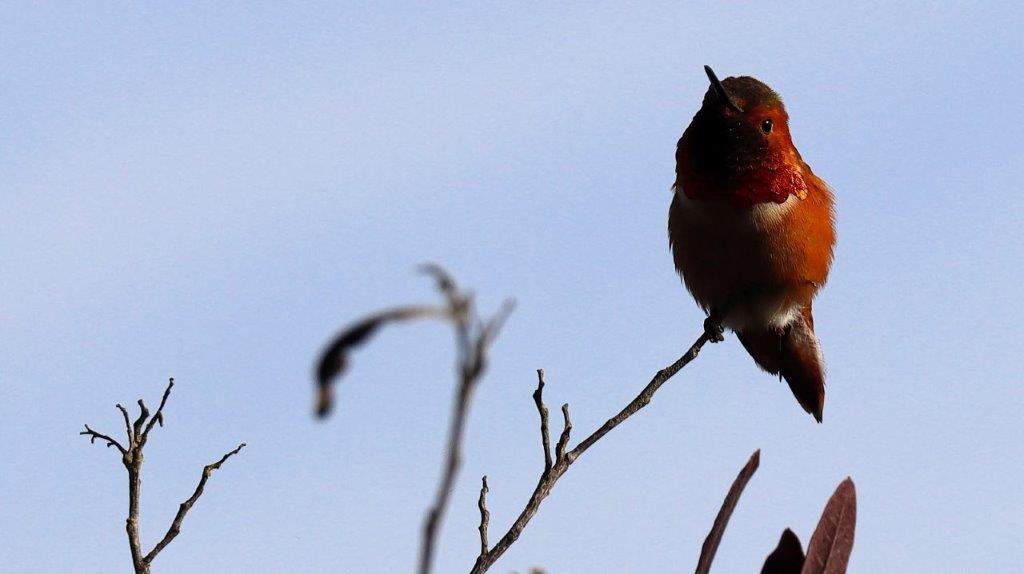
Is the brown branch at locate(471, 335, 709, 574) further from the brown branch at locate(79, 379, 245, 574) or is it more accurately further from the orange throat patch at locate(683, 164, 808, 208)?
the orange throat patch at locate(683, 164, 808, 208)

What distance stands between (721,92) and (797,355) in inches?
65.5

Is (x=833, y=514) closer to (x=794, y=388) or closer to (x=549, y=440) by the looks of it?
(x=549, y=440)


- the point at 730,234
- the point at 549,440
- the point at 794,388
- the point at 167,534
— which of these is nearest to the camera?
the point at 167,534

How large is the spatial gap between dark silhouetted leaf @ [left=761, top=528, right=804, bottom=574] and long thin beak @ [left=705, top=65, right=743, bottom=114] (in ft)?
12.2

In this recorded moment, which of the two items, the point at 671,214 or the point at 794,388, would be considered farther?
the point at 794,388

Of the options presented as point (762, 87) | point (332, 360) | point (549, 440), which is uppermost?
point (762, 87)

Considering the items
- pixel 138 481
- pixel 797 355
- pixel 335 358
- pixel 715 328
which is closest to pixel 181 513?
pixel 138 481

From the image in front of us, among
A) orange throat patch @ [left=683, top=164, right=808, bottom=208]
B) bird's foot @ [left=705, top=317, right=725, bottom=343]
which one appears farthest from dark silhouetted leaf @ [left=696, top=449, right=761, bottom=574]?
orange throat patch @ [left=683, top=164, right=808, bottom=208]

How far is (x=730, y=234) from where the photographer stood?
5.62m

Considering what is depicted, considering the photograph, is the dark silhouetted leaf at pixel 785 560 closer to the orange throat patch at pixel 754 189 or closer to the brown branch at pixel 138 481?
the brown branch at pixel 138 481

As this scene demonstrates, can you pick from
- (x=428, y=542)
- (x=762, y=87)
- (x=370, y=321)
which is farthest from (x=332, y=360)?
(x=762, y=87)

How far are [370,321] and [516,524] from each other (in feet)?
5.91

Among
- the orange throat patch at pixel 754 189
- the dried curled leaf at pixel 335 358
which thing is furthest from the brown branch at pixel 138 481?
the orange throat patch at pixel 754 189

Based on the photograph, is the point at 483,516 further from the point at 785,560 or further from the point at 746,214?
the point at 746,214
